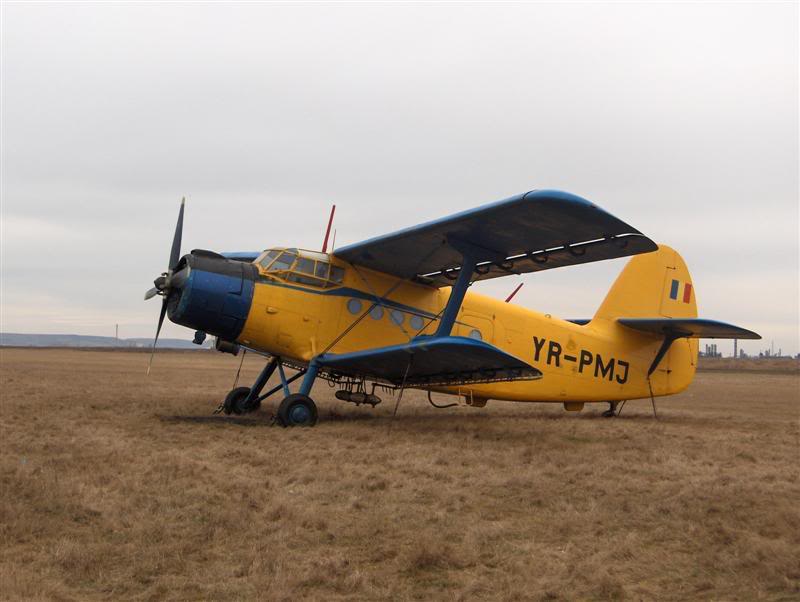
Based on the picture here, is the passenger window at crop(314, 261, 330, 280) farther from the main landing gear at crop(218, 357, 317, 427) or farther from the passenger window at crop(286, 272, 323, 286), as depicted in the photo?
the main landing gear at crop(218, 357, 317, 427)

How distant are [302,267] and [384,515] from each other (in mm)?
7137

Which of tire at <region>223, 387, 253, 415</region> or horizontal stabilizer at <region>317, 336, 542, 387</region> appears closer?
horizontal stabilizer at <region>317, 336, 542, 387</region>

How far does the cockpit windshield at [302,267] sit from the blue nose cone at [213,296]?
470 mm

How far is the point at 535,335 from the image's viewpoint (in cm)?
1417

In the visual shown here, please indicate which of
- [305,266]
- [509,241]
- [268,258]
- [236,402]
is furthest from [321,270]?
[509,241]

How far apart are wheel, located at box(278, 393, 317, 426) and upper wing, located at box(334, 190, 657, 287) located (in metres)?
2.80

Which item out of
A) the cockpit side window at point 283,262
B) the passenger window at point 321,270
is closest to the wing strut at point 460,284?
the passenger window at point 321,270

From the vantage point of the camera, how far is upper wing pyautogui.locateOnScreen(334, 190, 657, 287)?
31.9ft

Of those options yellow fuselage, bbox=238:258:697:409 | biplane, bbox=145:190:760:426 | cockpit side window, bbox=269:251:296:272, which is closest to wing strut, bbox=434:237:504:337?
biplane, bbox=145:190:760:426

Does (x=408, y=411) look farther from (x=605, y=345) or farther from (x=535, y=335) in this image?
(x=605, y=345)

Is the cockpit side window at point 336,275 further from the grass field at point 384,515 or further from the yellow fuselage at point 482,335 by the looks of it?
the grass field at point 384,515

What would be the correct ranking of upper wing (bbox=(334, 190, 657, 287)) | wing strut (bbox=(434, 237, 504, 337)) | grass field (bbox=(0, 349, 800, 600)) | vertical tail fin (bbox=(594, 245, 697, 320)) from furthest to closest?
vertical tail fin (bbox=(594, 245, 697, 320))
wing strut (bbox=(434, 237, 504, 337))
upper wing (bbox=(334, 190, 657, 287))
grass field (bbox=(0, 349, 800, 600))

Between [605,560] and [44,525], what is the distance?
13.2ft

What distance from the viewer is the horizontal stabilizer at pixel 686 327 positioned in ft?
44.4
